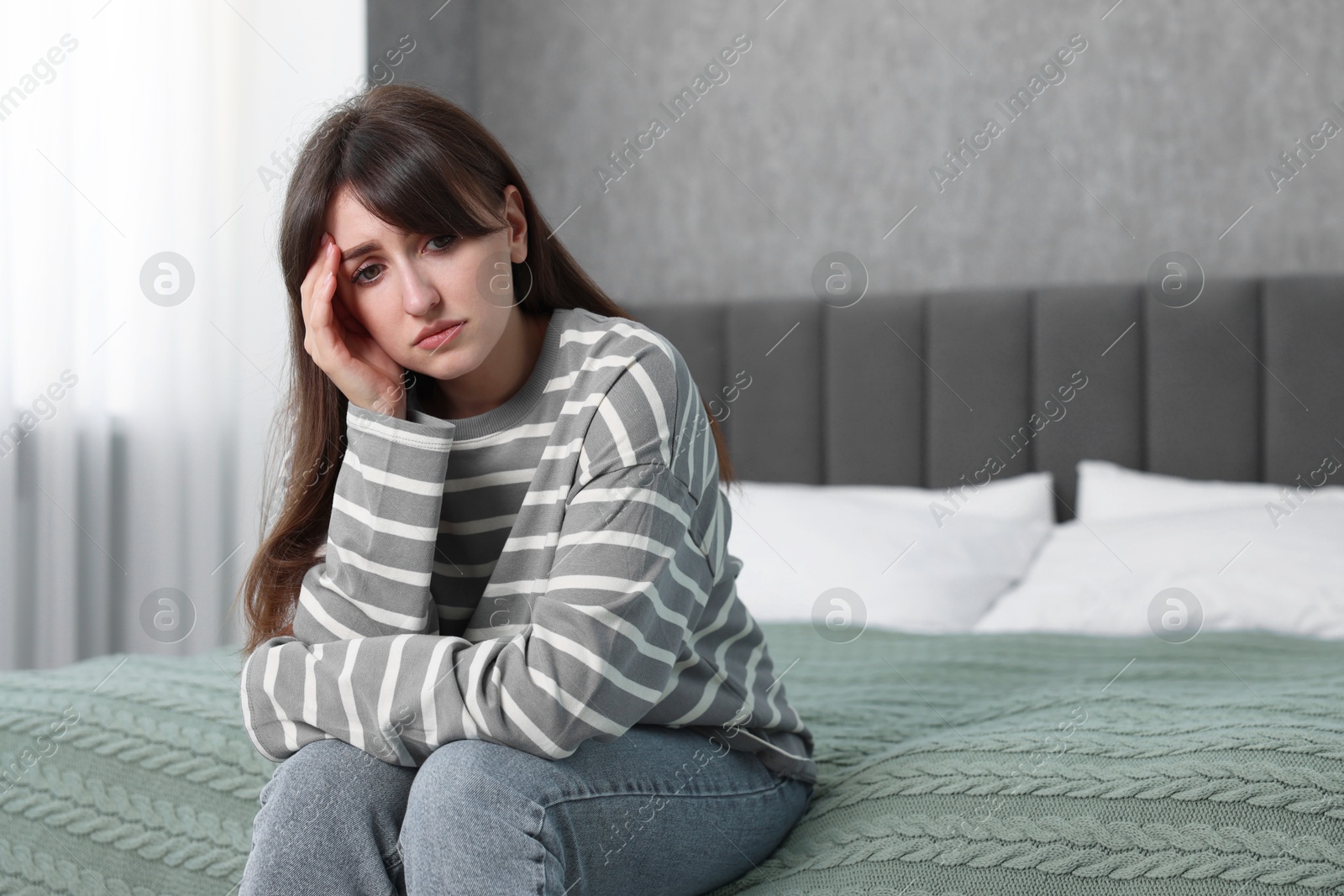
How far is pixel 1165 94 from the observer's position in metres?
→ 2.49

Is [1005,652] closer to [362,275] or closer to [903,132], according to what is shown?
[362,275]

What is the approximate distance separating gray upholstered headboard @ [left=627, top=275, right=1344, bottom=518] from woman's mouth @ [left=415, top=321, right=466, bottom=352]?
171 centimetres

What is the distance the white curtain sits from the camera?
6.73 ft

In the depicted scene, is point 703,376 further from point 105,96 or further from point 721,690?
point 721,690

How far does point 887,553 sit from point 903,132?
3.68ft

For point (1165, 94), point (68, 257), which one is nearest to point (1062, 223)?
point (1165, 94)

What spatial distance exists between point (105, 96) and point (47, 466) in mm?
717

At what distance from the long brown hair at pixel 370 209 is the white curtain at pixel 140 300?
89 centimetres

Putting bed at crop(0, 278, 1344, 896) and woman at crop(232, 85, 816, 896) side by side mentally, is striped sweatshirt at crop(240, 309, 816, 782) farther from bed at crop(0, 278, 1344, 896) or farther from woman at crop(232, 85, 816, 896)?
bed at crop(0, 278, 1344, 896)

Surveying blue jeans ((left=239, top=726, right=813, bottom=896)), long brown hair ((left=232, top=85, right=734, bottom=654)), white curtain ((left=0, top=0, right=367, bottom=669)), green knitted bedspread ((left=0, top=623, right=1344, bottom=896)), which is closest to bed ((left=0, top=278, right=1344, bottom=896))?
green knitted bedspread ((left=0, top=623, right=1344, bottom=896))

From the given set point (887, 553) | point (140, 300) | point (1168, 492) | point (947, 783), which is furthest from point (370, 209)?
point (1168, 492)

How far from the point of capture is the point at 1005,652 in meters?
1.74

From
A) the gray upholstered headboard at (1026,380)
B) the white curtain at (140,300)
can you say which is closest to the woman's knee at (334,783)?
the white curtain at (140,300)

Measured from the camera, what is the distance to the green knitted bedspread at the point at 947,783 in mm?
934
